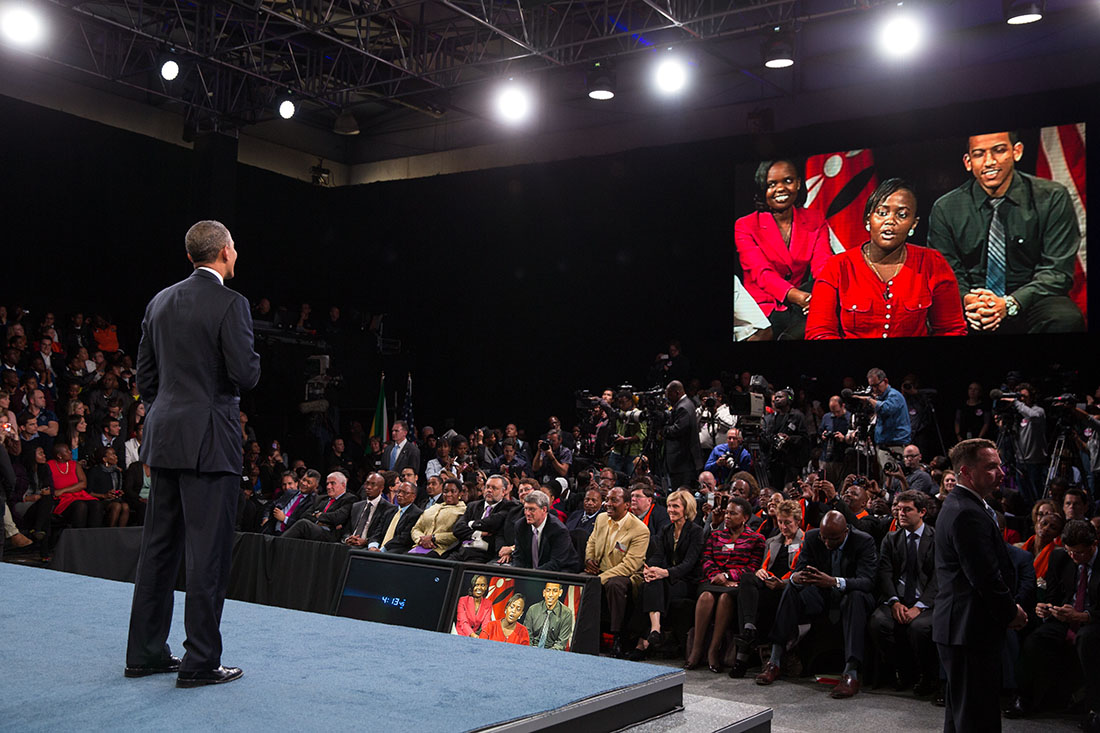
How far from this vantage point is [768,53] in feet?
34.1

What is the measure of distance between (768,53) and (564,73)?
456 cm

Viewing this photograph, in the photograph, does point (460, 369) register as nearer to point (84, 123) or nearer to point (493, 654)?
point (84, 123)

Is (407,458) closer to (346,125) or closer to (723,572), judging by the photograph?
(723,572)

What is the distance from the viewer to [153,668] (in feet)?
8.53

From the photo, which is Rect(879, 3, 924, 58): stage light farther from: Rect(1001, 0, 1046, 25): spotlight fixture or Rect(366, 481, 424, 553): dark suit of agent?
Rect(366, 481, 424, 553): dark suit of agent

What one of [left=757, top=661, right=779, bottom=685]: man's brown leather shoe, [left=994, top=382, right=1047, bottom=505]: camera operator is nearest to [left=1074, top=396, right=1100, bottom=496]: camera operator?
[left=994, top=382, right=1047, bottom=505]: camera operator

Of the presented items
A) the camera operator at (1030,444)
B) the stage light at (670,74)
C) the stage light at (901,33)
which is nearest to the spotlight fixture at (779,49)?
the stage light at (670,74)

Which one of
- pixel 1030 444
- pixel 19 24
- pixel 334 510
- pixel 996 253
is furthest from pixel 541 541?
pixel 19 24

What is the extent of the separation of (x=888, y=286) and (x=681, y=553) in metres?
5.70

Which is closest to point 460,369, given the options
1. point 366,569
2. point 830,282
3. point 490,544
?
point 830,282

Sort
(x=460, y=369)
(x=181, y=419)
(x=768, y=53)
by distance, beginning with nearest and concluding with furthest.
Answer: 1. (x=181, y=419)
2. (x=768, y=53)
3. (x=460, y=369)

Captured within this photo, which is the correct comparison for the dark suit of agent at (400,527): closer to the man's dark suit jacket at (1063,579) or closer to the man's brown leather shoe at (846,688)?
the man's brown leather shoe at (846,688)

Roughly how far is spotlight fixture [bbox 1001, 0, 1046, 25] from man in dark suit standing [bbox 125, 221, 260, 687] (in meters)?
9.30

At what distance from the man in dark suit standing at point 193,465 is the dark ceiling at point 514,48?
7639mm
